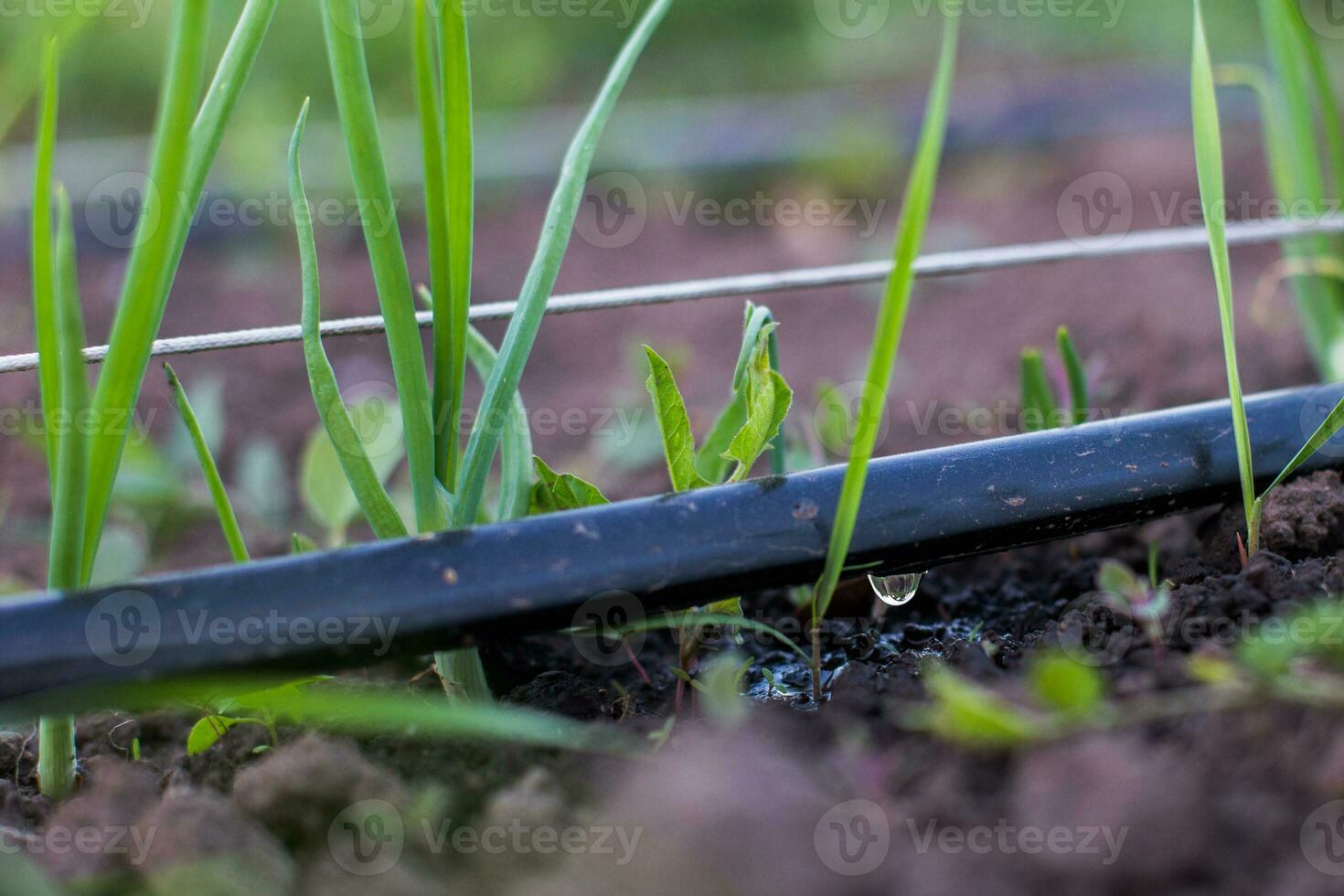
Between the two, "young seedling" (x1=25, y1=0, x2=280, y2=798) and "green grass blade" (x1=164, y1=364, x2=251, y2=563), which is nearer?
"young seedling" (x1=25, y1=0, x2=280, y2=798)

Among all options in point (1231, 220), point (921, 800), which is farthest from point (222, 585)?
point (1231, 220)

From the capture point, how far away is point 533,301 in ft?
2.03

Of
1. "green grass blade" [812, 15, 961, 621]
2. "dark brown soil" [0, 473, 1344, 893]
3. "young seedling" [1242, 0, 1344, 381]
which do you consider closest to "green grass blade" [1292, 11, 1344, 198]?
"young seedling" [1242, 0, 1344, 381]

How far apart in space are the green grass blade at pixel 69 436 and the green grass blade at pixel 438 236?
0.17 metres

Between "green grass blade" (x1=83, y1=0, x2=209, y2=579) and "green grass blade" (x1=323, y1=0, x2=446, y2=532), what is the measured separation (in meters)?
0.09

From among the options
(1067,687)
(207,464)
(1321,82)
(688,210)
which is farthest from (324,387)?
(688,210)

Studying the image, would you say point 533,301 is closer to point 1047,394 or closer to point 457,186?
point 457,186

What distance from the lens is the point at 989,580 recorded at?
0.79 metres

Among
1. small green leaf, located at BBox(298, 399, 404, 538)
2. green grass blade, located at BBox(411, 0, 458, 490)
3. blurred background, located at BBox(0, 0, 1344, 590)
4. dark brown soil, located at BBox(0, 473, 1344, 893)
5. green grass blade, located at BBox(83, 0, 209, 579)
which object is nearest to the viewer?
dark brown soil, located at BBox(0, 473, 1344, 893)

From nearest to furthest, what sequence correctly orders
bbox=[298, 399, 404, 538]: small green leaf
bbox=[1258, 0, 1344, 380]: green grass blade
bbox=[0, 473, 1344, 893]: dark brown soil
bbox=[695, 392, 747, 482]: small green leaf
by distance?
bbox=[0, 473, 1344, 893]: dark brown soil
bbox=[695, 392, 747, 482]: small green leaf
bbox=[298, 399, 404, 538]: small green leaf
bbox=[1258, 0, 1344, 380]: green grass blade

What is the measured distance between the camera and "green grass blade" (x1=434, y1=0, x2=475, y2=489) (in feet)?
1.90

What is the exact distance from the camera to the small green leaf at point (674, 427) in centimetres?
60

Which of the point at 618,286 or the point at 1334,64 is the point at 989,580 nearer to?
the point at 618,286

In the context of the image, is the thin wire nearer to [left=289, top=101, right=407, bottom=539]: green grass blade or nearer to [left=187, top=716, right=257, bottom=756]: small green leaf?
[left=289, top=101, right=407, bottom=539]: green grass blade
